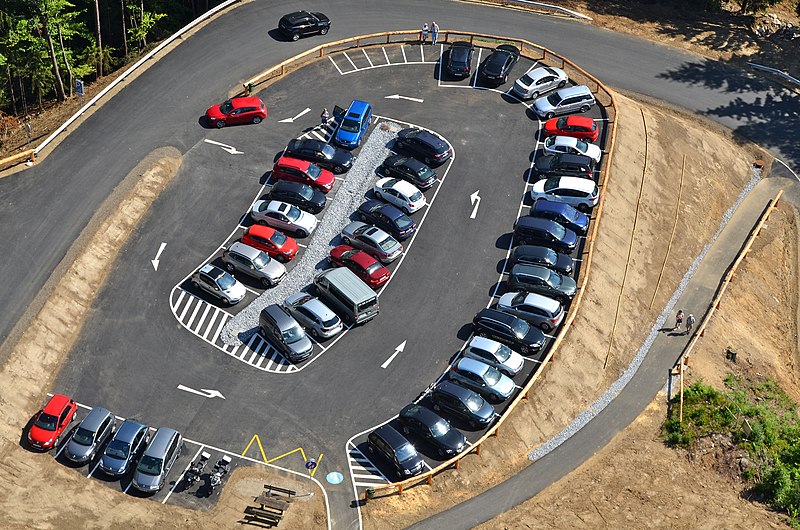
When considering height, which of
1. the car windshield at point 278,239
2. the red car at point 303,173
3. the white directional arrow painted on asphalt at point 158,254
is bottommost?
the white directional arrow painted on asphalt at point 158,254

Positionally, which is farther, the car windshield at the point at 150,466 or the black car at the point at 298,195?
the black car at the point at 298,195

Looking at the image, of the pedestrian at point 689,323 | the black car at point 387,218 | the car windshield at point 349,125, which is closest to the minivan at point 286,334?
the black car at point 387,218

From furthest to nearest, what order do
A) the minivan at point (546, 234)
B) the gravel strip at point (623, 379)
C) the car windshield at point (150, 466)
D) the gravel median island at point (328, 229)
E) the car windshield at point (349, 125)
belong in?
the car windshield at point (349, 125) → the minivan at point (546, 234) → the gravel median island at point (328, 229) → the gravel strip at point (623, 379) → the car windshield at point (150, 466)

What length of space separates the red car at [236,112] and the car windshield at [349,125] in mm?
6063

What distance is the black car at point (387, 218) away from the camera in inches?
2251

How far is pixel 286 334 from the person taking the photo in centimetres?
5019

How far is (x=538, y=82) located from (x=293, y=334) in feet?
101

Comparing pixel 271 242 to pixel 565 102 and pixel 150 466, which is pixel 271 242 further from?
pixel 565 102

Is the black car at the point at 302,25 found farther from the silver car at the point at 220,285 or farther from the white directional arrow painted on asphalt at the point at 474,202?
the silver car at the point at 220,285

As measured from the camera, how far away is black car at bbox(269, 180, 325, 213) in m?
58.6

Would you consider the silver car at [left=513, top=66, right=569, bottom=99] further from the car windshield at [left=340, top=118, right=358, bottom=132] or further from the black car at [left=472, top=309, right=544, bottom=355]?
the black car at [left=472, top=309, right=544, bottom=355]

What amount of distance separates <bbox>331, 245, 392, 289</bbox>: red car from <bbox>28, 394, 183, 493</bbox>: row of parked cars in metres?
15.0

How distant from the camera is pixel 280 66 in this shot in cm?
6881

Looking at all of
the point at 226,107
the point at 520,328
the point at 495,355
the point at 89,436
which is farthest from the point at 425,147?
the point at 89,436
